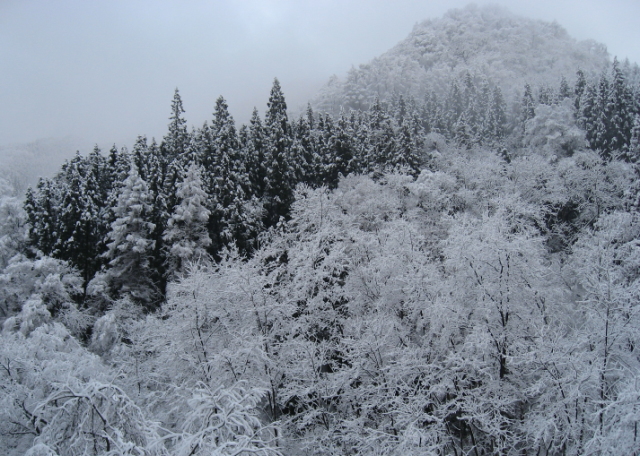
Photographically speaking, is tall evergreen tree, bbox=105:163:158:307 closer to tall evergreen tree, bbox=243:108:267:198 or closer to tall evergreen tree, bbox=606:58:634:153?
tall evergreen tree, bbox=243:108:267:198

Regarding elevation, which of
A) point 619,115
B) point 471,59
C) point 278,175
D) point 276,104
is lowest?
point 278,175

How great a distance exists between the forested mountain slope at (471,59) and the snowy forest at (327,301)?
47.8m

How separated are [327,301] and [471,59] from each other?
12260cm

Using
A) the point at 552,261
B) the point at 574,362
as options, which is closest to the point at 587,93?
the point at 552,261

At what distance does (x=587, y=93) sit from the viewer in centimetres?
4669

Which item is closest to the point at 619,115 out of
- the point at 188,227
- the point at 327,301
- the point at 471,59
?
the point at 327,301

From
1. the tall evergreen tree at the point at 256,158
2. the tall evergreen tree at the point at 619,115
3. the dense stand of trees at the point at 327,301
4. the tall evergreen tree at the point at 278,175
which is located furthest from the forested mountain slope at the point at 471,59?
the dense stand of trees at the point at 327,301

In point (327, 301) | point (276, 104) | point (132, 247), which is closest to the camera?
point (327, 301)

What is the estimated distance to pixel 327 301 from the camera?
19703mm

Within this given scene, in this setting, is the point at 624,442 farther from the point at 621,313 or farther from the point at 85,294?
the point at 85,294

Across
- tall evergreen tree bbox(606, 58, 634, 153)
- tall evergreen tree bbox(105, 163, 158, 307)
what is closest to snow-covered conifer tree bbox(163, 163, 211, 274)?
tall evergreen tree bbox(105, 163, 158, 307)

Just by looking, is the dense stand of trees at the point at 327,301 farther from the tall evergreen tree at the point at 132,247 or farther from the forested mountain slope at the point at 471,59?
the forested mountain slope at the point at 471,59

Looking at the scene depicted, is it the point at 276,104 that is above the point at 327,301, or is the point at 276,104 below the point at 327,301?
above

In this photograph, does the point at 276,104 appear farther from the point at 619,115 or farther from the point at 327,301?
the point at 619,115
